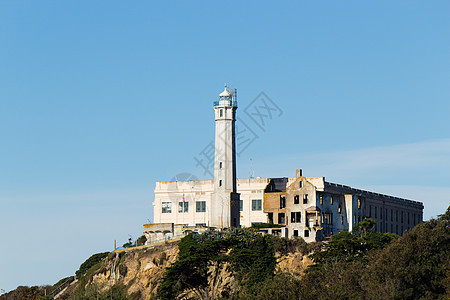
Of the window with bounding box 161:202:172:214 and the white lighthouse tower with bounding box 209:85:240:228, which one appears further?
the window with bounding box 161:202:172:214

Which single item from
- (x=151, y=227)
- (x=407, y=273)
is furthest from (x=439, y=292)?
(x=151, y=227)

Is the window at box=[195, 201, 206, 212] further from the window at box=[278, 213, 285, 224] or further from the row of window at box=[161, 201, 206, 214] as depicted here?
the window at box=[278, 213, 285, 224]

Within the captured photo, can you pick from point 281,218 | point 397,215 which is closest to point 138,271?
point 281,218

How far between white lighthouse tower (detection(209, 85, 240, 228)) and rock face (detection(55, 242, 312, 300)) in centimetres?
689

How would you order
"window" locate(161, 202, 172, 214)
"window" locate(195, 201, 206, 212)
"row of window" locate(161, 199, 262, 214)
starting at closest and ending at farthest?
"row of window" locate(161, 199, 262, 214), "window" locate(195, 201, 206, 212), "window" locate(161, 202, 172, 214)

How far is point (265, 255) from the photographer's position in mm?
94875

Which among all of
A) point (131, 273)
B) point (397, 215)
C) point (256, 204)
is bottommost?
point (131, 273)

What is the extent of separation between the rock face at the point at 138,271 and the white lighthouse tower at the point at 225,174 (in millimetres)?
6889

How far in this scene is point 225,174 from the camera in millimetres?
106312

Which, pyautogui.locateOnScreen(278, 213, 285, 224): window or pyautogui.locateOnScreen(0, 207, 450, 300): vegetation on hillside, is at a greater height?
pyautogui.locateOnScreen(278, 213, 285, 224): window

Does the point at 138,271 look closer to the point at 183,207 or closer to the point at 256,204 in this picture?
the point at 183,207

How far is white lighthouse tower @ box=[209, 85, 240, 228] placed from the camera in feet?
349

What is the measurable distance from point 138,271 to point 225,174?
55.0ft

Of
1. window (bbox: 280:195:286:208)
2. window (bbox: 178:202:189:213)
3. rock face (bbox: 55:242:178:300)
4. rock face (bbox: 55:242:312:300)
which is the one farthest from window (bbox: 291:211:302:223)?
window (bbox: 178:202:189:213)
